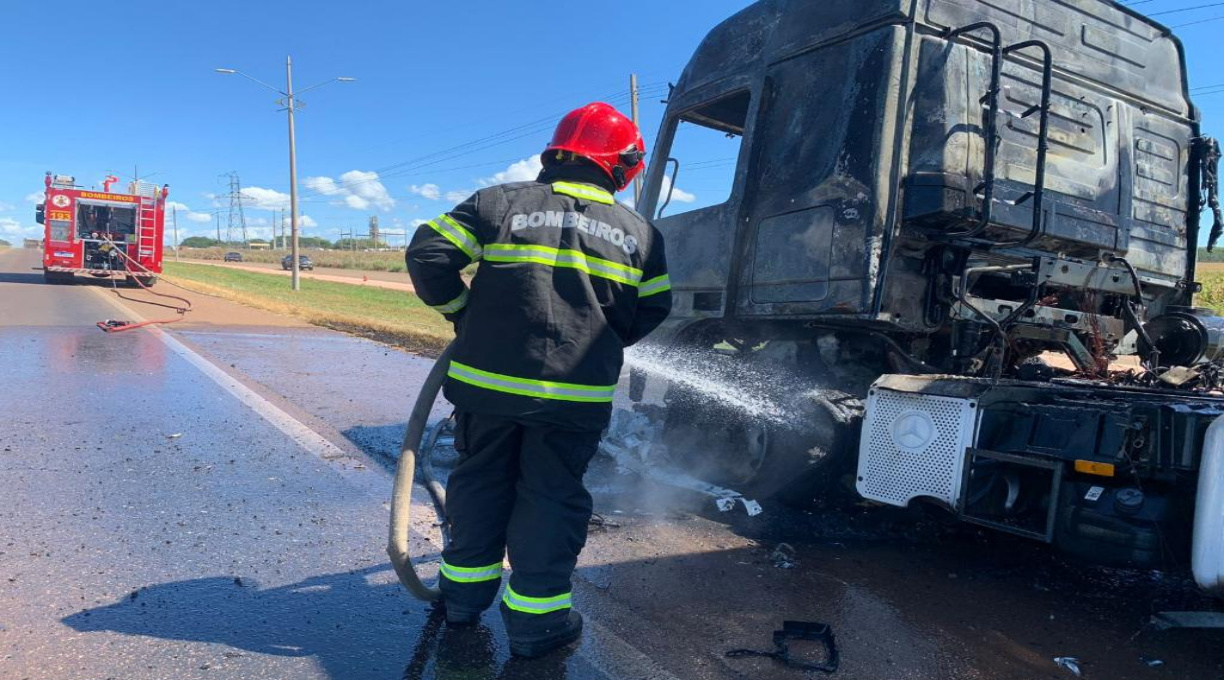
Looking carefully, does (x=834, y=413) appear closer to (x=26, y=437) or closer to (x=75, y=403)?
(x=26, y=437)

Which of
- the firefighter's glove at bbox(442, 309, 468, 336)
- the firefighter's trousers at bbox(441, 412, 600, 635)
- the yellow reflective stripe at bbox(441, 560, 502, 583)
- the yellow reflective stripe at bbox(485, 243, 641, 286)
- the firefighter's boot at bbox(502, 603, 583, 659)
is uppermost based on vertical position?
the yellow reflective stripe at bbox(485, 243, 641, 286)

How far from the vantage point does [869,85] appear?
3.74 meters

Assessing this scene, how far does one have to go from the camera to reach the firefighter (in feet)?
8.35

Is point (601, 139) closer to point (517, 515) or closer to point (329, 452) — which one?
point (517, 515)

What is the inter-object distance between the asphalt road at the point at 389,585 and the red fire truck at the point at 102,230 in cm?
1956

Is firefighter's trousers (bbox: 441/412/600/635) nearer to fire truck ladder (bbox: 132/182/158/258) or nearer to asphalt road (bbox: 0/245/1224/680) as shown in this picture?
asphalt road (bbox: 0/245/1224/680)

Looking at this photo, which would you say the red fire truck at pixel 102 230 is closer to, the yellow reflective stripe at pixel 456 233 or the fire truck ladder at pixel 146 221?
the fire truck ladder at pixel 146 221

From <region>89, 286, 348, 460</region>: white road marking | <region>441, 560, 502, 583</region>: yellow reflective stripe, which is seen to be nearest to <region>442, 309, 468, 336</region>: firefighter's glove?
<region>441, 560, 502, 583</region>: yellow reflective stripe

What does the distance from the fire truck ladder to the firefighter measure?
23680 millimetres

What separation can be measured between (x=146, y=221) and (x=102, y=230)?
1353 mm

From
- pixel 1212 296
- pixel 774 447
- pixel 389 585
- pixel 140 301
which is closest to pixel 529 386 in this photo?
pixel 389 585

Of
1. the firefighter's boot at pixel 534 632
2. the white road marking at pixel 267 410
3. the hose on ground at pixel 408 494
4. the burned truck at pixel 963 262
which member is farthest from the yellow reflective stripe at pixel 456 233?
the white road marking at pixel 267 410

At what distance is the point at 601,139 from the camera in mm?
2758

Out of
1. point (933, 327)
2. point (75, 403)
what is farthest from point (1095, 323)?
point (75, 403)
